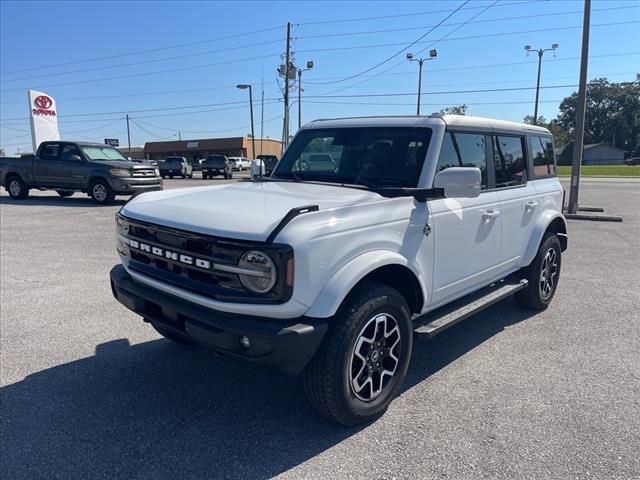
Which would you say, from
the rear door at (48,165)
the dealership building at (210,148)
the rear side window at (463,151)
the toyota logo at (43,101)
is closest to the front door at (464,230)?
the rear side window at (463,151)

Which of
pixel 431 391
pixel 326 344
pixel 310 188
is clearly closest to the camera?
pixel 326 344

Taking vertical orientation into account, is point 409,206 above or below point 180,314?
above

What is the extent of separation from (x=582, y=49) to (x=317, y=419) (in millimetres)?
14576

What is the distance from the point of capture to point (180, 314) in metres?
2.79

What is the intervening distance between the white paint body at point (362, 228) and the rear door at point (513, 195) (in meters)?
0.02

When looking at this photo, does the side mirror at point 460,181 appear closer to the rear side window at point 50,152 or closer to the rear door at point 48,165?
the rear door at point 48,165

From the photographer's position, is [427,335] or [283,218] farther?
[427,335]

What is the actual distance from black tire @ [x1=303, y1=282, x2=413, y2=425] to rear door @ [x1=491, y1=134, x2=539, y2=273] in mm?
1751

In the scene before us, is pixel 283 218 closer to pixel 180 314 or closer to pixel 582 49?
pixel 180 314

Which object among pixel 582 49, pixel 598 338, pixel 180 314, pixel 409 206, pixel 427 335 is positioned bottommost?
pixel 598 338

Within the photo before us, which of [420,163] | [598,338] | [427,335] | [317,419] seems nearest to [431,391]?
[427,335]

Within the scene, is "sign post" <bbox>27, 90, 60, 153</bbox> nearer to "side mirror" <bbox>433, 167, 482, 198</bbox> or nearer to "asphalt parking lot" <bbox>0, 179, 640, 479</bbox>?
"asphalt parking lot" <bbox>0, 179, 640, 479</bbox>

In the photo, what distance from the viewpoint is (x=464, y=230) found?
12.2 ft

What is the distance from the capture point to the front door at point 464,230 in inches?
137
